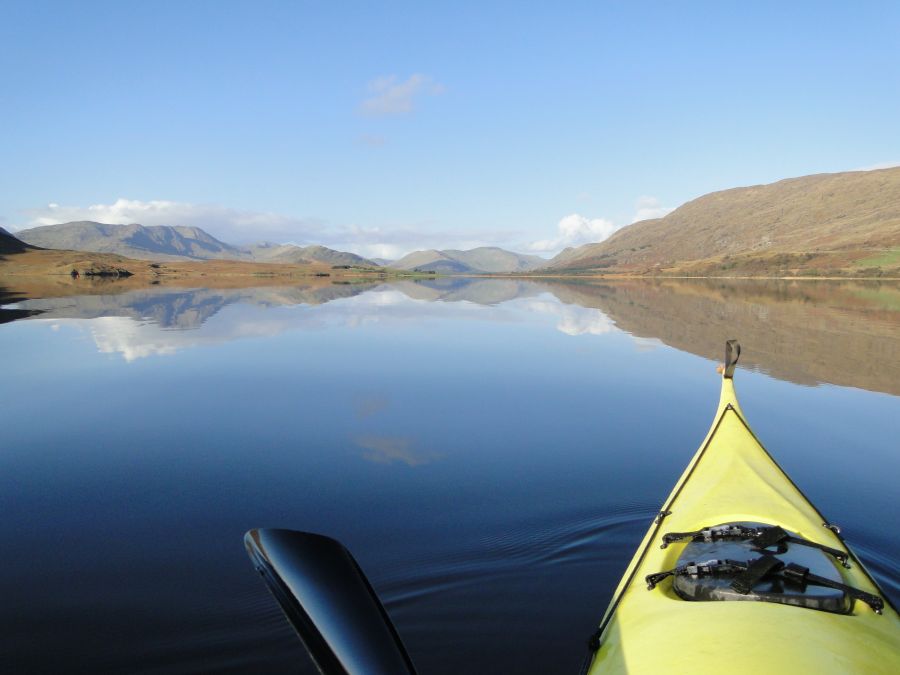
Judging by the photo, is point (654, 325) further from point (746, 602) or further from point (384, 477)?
point (746, 602)

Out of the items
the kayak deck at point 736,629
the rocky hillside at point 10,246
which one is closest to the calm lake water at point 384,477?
the kayak deck at point 736,629

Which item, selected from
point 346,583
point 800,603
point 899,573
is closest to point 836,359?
point 899,573

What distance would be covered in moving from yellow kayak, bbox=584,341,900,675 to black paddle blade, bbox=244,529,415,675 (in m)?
1.80

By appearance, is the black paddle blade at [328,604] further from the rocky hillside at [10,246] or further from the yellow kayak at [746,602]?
the rocky hillside at [10,246]

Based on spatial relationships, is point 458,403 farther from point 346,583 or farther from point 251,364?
point 346,583

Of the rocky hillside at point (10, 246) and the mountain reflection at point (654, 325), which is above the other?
the rocky hillside at point (10, 246)

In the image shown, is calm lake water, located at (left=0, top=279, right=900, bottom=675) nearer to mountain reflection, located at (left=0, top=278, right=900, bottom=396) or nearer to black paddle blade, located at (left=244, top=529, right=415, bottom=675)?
mountain reflection, located at (left=0, top=278, right=900, bottom=396)

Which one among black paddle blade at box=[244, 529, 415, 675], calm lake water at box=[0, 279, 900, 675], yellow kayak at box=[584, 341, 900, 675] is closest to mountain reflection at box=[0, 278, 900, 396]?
calm lake water at box=[0, 279, 900, 675]

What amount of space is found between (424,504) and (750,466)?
4.78m

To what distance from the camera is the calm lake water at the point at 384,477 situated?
590 centimetres

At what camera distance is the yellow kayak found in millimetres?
3492

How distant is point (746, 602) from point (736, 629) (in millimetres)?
442

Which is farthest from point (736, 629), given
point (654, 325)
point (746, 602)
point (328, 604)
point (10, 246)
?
point (10, 246)

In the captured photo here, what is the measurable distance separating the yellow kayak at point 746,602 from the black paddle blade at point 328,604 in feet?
5.90
